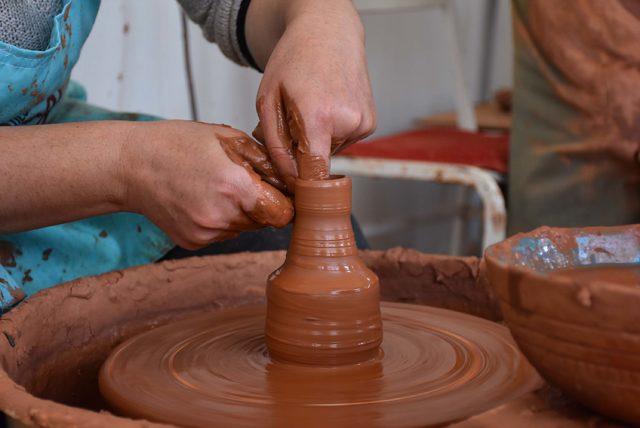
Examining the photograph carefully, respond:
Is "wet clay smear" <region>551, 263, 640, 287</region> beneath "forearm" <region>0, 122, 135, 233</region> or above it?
beneath

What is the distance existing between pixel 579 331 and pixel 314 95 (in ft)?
1.54

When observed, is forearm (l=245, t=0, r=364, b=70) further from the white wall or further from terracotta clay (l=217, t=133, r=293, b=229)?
the white wall

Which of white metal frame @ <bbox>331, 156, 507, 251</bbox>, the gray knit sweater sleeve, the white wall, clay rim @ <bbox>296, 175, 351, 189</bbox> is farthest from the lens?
the white wall

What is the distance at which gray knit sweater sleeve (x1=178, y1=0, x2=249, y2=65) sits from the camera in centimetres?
145

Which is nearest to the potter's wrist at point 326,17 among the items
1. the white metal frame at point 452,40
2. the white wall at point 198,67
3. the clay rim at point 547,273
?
the clay rim at point 547,273

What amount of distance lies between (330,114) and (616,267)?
37 centimetres

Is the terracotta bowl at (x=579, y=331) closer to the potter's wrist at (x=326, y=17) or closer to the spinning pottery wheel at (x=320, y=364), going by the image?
the spinning pottery wheel at (x=320, y=364)

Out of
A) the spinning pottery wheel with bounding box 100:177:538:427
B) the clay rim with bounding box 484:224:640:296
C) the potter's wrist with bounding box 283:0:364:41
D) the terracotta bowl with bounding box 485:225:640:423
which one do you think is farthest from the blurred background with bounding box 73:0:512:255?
the terracotta bowl with bounding box 485:225:640:423

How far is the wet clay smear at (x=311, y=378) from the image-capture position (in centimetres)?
86

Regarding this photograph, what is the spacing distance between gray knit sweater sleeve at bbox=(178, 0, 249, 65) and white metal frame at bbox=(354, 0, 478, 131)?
4.03ft

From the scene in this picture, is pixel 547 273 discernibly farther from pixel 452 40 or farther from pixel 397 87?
pixel 397 87

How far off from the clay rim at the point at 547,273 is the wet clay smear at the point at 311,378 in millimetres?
187

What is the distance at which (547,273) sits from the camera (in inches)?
30.1

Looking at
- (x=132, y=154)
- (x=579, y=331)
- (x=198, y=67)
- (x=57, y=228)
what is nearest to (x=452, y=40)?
(x=198, y=67)
